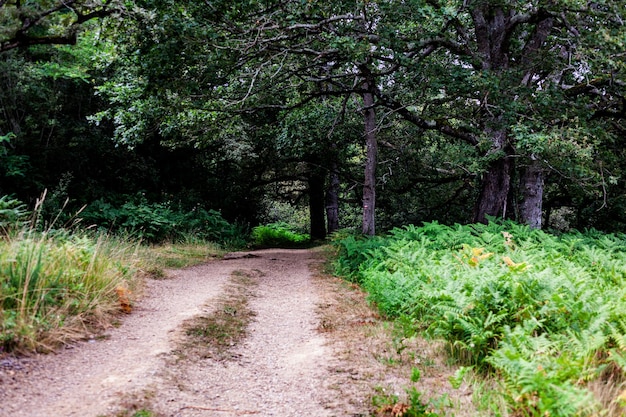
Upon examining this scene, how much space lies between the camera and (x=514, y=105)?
34.8 ft

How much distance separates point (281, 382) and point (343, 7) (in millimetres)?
7795

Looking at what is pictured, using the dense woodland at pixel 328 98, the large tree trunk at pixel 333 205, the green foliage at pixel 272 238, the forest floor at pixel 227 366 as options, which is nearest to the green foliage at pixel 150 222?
the dense woodland at pixel 328 98

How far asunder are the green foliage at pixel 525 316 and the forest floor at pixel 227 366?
38 cm

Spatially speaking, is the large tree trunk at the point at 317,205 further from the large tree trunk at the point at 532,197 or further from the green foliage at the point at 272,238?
the large tree trunk at the point at 532,197

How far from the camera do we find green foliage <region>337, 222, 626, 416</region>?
341cm

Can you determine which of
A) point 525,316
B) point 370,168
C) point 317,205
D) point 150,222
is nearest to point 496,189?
point 370,168

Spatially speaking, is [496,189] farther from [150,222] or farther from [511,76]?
[150,222]

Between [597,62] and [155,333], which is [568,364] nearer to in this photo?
[155,333]

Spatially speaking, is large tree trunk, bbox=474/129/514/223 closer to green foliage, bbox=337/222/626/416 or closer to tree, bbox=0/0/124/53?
green foliage, bbox=337/222/626/416

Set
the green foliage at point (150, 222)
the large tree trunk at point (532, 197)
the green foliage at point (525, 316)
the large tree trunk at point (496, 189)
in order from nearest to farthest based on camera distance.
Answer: the green foliage at point (525, 316) → the large tree trunk at point (496, 189) → the large tree trunk at point (532, 197) → the green foliage at point (150, 222)

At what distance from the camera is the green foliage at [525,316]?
341 centimetres

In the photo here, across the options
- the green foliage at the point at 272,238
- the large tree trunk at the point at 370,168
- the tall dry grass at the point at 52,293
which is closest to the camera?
the tall dry grass at the point at 52,293

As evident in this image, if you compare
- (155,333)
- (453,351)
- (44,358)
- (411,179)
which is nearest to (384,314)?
(453,351)

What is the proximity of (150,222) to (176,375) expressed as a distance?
11259 millimetres
